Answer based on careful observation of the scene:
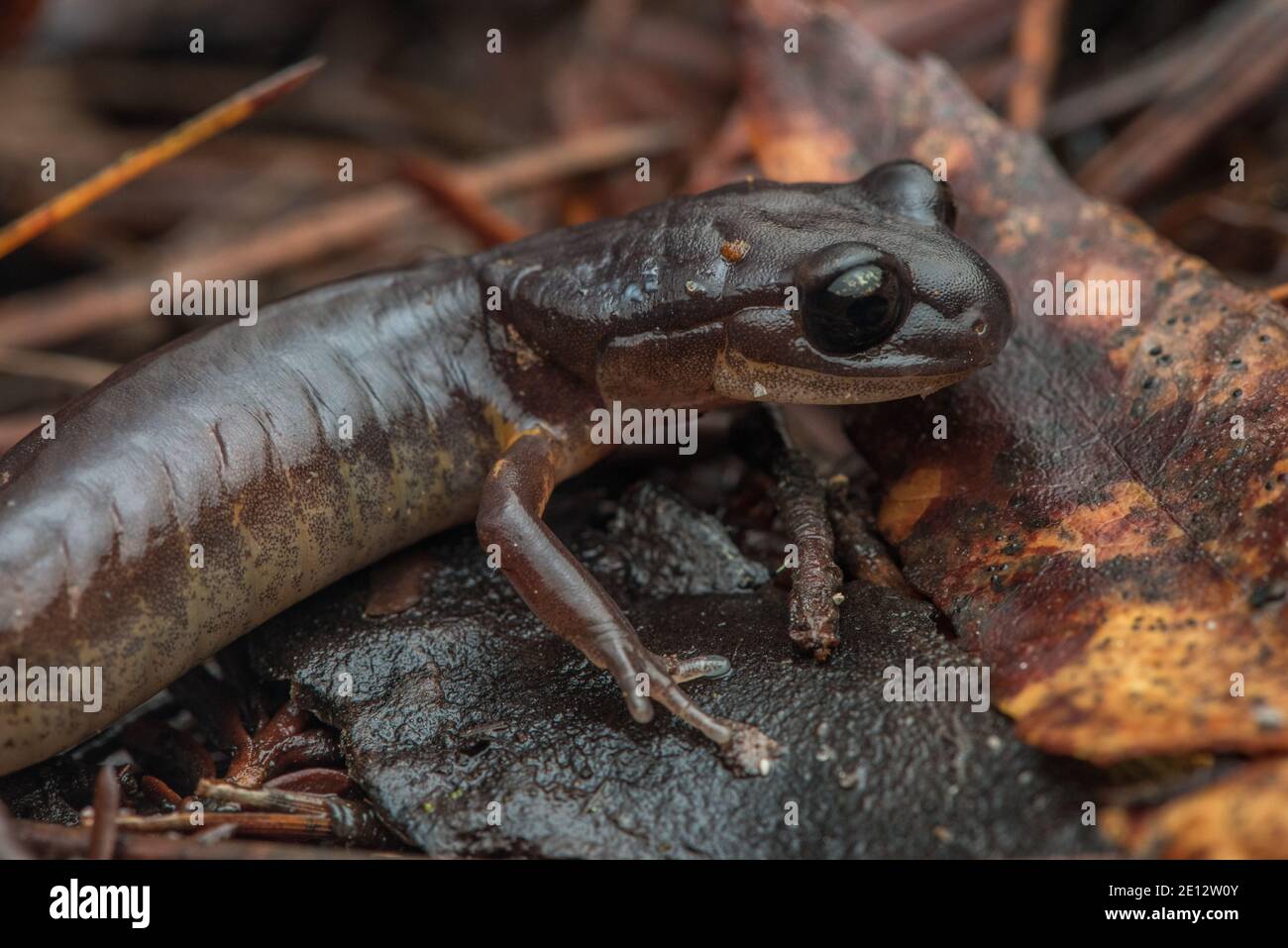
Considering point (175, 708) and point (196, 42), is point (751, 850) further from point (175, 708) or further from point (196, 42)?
point (196, 42)

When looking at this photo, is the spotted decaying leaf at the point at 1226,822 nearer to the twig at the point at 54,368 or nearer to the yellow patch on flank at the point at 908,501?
the yellow patch on flank at the point at 908,501

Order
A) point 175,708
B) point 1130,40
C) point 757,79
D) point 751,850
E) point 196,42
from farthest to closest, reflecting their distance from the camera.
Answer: point 196,42, point 1130,40, point 757,79, point 175,708, point 751,850

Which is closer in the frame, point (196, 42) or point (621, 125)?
point (621, 125)

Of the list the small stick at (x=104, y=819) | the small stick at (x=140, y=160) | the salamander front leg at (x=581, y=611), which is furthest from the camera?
the small stick at (x=140, y=160)

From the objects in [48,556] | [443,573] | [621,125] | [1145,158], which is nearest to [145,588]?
[48,556]

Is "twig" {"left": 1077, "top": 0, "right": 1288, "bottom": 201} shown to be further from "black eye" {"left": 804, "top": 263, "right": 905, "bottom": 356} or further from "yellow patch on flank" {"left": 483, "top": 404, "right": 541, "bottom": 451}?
"yellow patch on flank" {"left": 483, "top": 404, "right": 541, "bottom": 451}

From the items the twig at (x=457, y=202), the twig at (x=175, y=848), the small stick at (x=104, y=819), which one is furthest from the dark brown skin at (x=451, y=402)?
the twig at (x=457, y=202)
